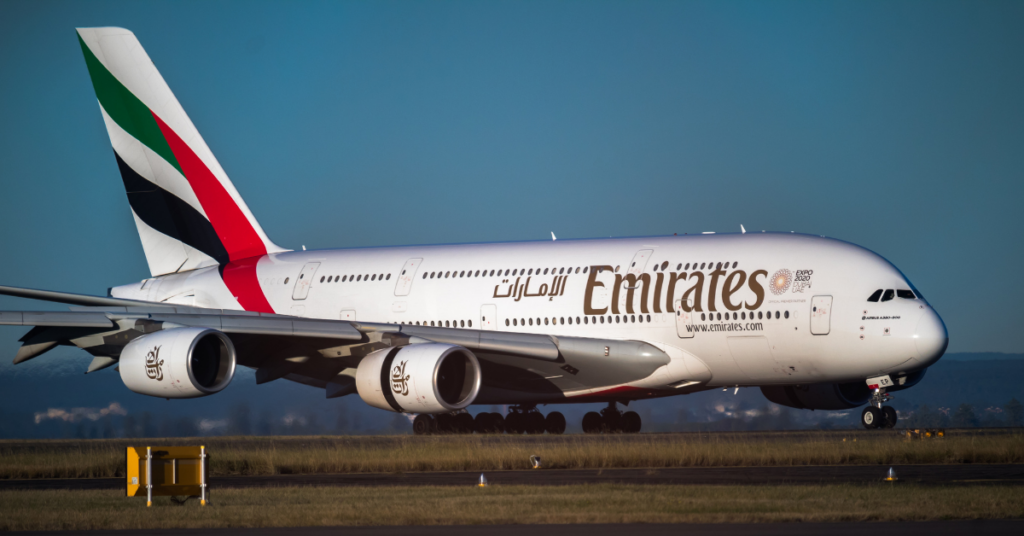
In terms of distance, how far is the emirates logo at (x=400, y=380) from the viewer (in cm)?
2142

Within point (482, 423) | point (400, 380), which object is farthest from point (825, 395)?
point (400, 380)

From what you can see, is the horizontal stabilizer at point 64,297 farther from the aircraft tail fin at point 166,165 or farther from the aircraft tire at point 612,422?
the aircraft tire at point 612,422

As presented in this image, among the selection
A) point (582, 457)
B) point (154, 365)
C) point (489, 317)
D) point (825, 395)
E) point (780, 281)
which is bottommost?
point (582, 457)

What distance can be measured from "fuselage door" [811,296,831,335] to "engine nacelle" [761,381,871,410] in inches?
133

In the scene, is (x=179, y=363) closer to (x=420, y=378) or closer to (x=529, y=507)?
(x=420, y=378)

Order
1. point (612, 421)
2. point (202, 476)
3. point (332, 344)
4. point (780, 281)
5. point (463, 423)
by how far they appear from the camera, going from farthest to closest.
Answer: point (463, 423)
point (612, 421)
point (332, 344)
point (780, 281)
point (202, 476)

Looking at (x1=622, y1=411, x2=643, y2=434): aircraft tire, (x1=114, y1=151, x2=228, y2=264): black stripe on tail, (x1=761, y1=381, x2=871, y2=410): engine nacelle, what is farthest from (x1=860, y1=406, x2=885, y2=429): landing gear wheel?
(x1=114, y1=151, x2=228, y2=264): black stripe on tail

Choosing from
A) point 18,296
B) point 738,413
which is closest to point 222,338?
point 18,296

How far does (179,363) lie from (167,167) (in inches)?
383

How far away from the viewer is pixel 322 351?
2395cm

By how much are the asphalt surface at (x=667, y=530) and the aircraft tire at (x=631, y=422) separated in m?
16.8

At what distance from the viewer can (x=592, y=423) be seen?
27.4 metres

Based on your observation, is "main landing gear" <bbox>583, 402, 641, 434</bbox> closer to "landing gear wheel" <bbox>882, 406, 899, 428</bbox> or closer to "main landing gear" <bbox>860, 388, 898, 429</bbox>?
"main landing gear" <bbox>860, 388, 898, 429</bbox>

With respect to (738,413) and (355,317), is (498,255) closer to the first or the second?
(355,317)
